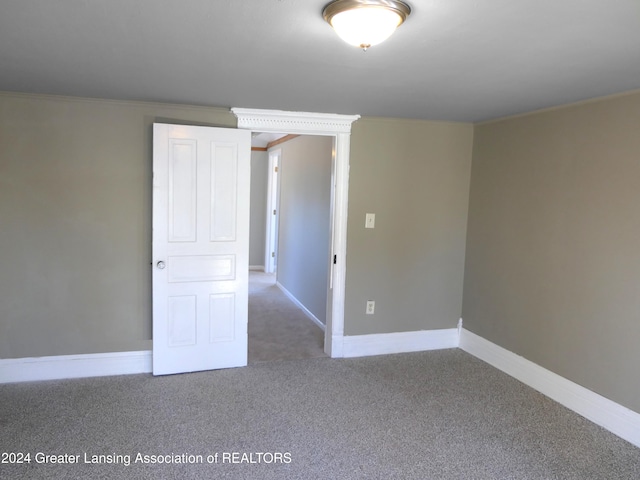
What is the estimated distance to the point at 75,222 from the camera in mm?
3271

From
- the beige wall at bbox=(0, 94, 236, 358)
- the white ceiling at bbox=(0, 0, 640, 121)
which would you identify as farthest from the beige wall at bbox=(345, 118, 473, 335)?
the beige wall at bbox=(0, 94, 236, 358)

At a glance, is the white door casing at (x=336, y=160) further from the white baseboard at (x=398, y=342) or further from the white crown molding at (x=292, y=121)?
the white baseboard at (x=398, y=342)

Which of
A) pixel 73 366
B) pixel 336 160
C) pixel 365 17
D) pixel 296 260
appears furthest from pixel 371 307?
pixel 365 17

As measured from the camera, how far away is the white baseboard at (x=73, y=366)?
3256 mm

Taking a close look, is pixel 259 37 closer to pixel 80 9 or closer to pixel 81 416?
pixel 80 9

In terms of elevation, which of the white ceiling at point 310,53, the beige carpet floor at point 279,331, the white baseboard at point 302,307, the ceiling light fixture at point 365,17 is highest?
the white ceiling at point 310,53

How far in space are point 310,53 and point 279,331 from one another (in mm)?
3200

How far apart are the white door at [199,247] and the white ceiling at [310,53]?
1.36ft

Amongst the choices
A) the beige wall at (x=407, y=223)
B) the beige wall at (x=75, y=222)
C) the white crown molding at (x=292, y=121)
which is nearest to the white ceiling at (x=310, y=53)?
the beige wall at (x=75, y=222)

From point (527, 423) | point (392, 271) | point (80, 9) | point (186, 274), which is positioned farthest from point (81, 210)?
point (527, 423)

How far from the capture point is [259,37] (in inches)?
73.2

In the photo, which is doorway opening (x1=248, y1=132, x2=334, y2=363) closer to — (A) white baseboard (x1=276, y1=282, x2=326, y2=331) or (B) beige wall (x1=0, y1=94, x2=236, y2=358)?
(A) white baseboard (x1=276, y1=282, x2=326, y2=331)

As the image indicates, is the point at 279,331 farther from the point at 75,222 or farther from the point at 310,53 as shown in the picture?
the point at 310,53

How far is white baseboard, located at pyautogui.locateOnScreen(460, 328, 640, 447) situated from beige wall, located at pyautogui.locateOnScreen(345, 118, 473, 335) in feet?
1.66
